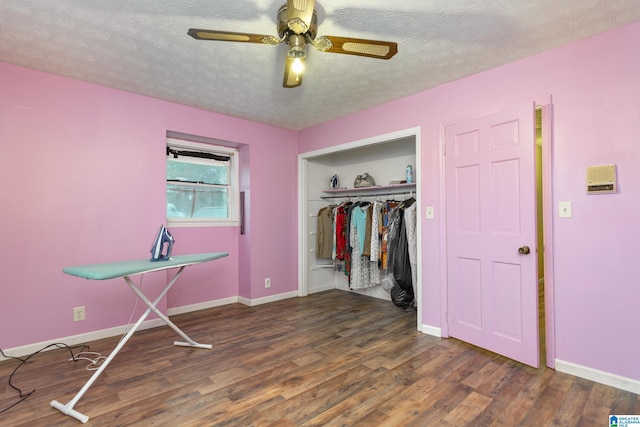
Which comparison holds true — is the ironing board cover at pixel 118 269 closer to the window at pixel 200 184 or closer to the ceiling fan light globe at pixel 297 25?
the window at pixel 200 184

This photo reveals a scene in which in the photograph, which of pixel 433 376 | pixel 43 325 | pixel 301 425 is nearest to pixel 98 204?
pixel 43 325

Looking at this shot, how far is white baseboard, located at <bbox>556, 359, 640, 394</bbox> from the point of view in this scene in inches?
78.6

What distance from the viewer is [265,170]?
4.20 meters

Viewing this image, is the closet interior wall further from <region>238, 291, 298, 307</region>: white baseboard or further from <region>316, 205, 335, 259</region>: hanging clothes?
<region>238, 291, 298, 307</region>: white baseboard

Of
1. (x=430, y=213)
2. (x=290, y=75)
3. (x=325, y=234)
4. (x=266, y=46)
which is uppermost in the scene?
(x=266, y=46)

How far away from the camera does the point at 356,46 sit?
1.78m

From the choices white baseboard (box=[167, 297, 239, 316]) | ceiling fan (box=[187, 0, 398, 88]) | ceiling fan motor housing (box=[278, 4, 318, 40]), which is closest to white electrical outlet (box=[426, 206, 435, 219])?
ceiling fan (box=[187, 0, 398, 88])

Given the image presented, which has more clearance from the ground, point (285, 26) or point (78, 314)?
point (285, 26)

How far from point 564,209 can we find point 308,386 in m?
2.20

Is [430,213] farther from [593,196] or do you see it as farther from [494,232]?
[593,196]

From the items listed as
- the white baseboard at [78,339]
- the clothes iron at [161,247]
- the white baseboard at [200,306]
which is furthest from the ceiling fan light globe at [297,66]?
the white baseboard at [200,306]

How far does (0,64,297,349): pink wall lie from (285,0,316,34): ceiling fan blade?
2262 millimetres

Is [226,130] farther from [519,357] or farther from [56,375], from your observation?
[519,357]

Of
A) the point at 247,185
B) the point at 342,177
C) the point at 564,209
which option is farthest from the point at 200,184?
the point at 564,209
